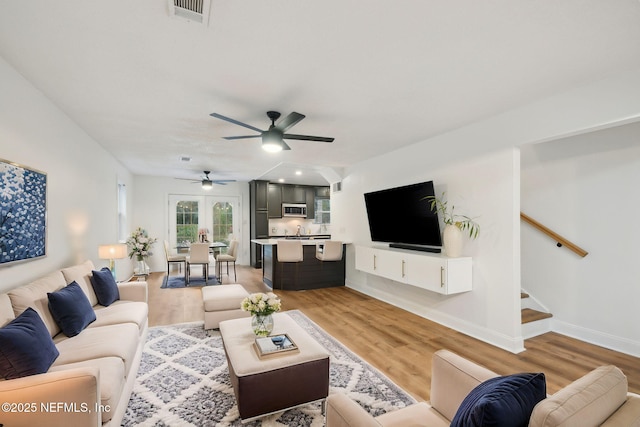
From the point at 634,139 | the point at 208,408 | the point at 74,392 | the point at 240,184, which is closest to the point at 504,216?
the point at 634,139

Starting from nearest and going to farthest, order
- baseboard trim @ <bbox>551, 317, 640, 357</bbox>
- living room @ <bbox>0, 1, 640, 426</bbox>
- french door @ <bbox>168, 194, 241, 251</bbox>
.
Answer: living room @ <bbox>0, 1, 640, 426</bbox>, baseboard trim @ <bbox>551, 317, 640, 357</bbox>, french door @ <bbox>168, 194, 241, 251</bbox>

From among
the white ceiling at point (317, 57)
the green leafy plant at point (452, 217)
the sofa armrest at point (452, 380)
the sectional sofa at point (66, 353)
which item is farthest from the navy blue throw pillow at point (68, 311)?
the green leafy plant at point (452, 217)

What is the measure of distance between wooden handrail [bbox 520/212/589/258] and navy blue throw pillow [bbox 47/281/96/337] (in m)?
5.22

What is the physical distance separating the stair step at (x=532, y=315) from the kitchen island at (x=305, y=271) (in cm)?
332

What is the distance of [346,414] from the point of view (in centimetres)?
129

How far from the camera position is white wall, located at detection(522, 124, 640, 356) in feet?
10.7

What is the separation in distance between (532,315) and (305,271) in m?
3.76

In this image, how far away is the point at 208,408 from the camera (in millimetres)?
Answer: 2211

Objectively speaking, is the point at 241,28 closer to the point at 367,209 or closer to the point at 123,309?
the point at 123,309

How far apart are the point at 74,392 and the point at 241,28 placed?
221 cm

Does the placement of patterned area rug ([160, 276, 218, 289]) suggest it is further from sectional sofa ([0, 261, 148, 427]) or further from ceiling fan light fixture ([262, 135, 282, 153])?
ceiling fan light fixture ([262, 135, 282, 153])

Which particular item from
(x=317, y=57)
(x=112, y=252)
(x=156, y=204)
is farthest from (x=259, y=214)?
(x=317, y=57)

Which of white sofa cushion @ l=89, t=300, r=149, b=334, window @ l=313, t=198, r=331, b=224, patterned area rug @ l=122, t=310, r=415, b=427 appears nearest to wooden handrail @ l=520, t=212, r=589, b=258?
patterned area rug @ l=122, t=310, r=415, b=427

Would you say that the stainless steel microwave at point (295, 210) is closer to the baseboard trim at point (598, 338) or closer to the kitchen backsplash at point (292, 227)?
the kitchen backsplash at point (292, 227)
